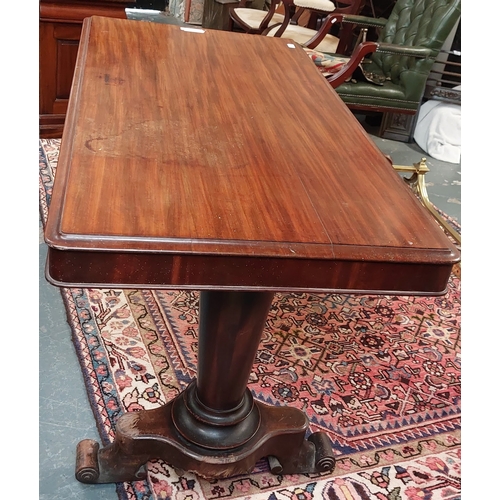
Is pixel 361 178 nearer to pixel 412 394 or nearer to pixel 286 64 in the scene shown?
pixel 286 64

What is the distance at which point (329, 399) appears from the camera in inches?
73.4

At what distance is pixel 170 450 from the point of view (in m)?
1.47

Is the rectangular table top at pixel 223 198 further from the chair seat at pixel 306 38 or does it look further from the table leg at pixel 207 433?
the chair seat at pixel 306 38

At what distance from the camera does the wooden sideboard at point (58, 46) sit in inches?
121

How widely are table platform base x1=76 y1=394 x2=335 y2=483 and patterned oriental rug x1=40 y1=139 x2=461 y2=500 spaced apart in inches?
2.7

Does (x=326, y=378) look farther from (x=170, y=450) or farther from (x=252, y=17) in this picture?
(x=252, y=17)

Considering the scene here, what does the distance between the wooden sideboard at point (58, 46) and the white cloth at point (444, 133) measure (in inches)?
81.6

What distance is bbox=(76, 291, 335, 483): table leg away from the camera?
141cm

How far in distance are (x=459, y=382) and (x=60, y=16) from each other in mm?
2593

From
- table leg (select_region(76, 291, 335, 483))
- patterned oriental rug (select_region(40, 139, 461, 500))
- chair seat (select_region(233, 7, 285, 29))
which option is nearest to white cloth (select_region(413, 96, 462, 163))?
chair seat (select_region(233, 7, 285, 29))

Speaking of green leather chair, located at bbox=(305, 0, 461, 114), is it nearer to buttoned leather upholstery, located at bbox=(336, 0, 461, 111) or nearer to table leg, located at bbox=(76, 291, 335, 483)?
buttoned leather upholstery, located at bbox=(336, 0, 461, 111)

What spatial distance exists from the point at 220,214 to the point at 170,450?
76 cm

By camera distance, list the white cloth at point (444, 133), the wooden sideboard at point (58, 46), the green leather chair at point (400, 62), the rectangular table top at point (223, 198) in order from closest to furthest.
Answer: the rectangular table top at point (223, 198) < the wooden sideboard at point (58, 46) < the green leather chair at point (400, 62) < the white cloth at point (444, 133)

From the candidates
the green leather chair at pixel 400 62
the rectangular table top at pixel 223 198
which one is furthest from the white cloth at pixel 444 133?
the rectangular table top at pixel 223 198
